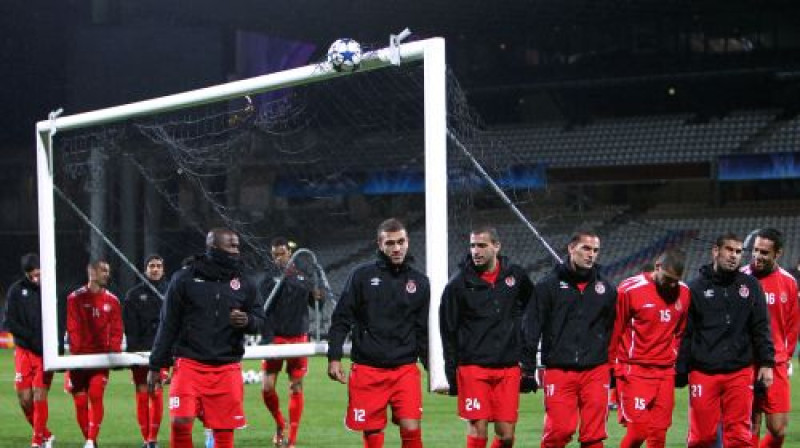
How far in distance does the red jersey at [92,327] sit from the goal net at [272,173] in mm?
186

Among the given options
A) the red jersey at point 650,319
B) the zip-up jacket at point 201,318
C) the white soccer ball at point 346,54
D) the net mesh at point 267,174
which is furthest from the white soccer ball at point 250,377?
the red jersey at point 650,319

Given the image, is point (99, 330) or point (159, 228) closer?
point (99, 330)

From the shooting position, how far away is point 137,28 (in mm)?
37562

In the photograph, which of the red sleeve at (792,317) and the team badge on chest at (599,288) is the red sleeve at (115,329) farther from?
the red sleeve at (792,317)

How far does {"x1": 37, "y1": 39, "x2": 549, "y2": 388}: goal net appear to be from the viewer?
38.7 ft

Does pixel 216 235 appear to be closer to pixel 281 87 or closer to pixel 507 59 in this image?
pixel 281 87

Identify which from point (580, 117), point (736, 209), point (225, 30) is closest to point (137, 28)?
point (225, 30)

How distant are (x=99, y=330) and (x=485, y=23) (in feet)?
92.9

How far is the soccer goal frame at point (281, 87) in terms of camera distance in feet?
35.0

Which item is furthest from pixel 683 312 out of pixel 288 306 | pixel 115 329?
pixel 115 329

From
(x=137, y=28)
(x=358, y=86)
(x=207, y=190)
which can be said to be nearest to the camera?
(x=358, y=86)

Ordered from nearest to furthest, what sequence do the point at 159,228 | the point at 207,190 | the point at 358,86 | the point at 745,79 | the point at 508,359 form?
the point at 508,359 < the point at 358,86 < the point at 207,190 < the point at 159,228 < the point at 745,79

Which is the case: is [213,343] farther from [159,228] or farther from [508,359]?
[159,228]

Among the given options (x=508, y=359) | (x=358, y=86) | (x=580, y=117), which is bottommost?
(x=508, y=359)
